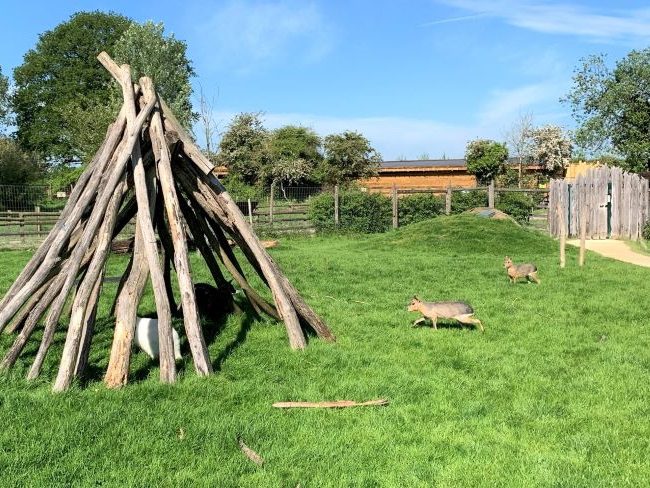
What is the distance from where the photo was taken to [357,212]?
961 inches

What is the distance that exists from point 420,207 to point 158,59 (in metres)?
22.3

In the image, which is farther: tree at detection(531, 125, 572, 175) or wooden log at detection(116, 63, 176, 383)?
tree at detection(531, 125, 572, 175)

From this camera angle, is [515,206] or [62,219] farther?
[515,206]

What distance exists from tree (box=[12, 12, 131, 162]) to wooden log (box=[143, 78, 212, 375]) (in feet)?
147

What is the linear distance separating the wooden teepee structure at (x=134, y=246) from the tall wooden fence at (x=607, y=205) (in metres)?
15.3

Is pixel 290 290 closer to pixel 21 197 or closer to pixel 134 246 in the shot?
pixel 134 246

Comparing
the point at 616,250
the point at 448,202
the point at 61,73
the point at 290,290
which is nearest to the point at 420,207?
the point at 448,202

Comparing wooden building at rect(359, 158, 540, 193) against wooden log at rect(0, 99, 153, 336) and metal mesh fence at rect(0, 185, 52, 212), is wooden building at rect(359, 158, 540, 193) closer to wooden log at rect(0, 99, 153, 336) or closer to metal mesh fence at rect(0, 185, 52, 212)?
metal mesh fence at rect(0, 185, 52, 212)

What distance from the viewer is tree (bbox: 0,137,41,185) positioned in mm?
39281

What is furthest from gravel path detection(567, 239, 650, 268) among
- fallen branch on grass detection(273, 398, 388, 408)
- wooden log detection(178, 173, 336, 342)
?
fallen branch on grass detection(273, 398, 388, 408)

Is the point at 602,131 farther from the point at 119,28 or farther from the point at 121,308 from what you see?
the point at 119,28

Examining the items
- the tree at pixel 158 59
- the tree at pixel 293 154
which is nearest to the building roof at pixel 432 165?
the tree at pixel 293 154

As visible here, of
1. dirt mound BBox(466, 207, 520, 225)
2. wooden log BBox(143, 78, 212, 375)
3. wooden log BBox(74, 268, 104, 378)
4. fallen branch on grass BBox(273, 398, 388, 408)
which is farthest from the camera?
dirt mound BBox(466, 207, 520, 225)

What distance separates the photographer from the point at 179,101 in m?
36.5
